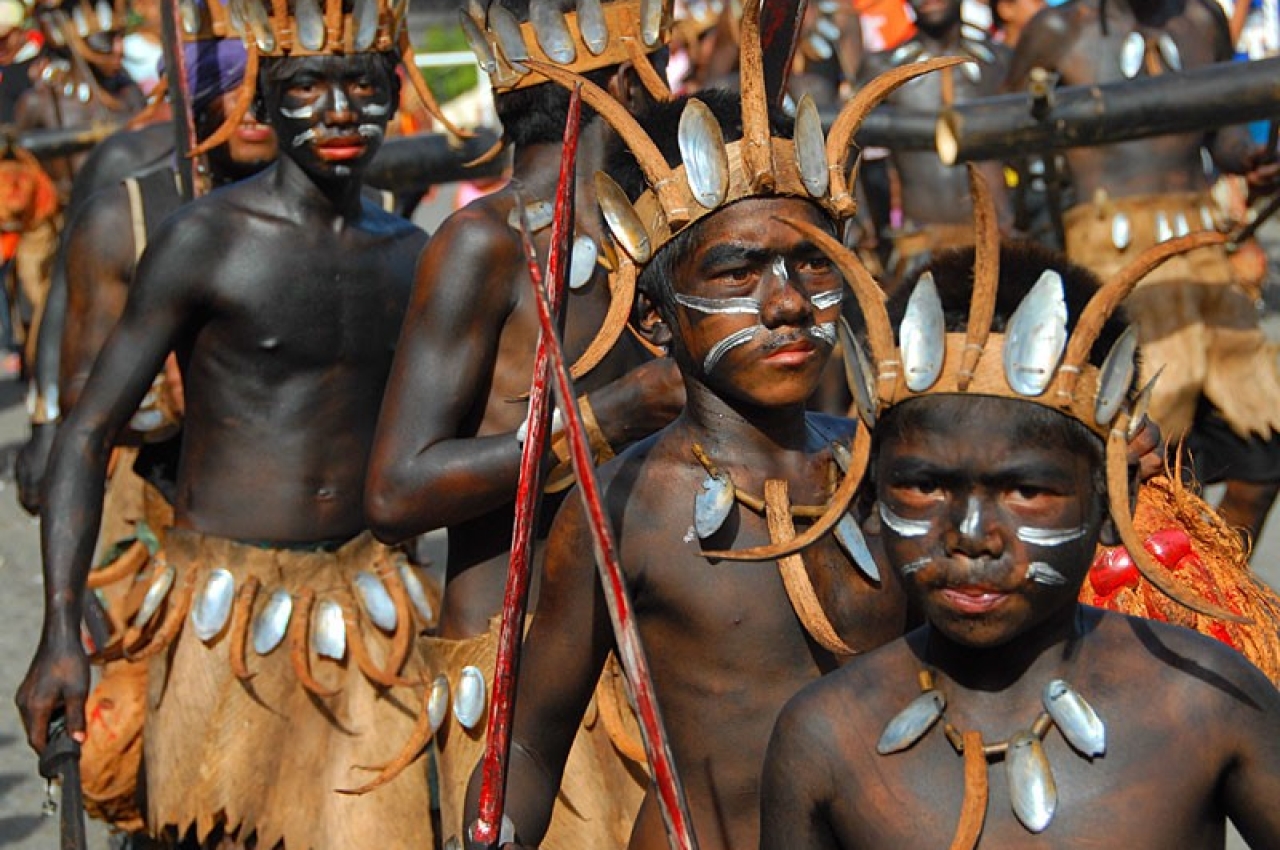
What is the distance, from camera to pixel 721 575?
333 cm

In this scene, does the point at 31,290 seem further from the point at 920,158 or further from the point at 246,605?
the point at 246,605

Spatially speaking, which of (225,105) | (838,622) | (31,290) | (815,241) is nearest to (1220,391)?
(225,105)

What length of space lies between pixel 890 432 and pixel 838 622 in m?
0.69

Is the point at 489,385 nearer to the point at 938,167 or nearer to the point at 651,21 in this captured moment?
the point at 651,21

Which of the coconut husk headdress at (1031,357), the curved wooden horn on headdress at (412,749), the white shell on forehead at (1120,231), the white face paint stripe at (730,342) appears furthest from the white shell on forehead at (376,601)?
the white shell on forehead at (1120,231)

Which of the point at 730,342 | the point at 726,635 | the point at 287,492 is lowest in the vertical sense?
the point at 287,492

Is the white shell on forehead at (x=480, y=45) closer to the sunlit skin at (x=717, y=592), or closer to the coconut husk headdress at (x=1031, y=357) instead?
the sunlit skin at (x=717, y=592)

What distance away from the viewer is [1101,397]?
2.63 m

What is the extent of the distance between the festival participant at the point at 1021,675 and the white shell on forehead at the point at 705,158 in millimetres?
645

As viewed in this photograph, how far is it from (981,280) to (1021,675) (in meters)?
0.44

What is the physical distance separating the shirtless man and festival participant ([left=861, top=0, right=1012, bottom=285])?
21.7 feet

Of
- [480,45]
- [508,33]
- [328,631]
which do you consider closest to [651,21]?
[508,33]

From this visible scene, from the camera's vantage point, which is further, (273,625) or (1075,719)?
(273,625)

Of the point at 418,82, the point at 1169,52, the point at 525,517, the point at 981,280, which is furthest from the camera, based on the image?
the point at 1169,52
